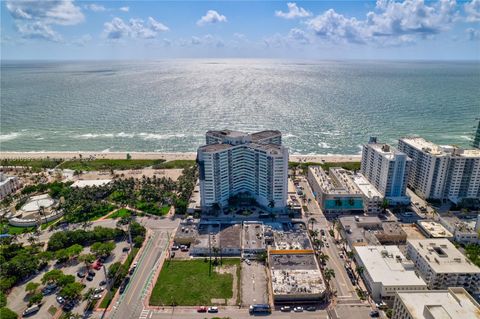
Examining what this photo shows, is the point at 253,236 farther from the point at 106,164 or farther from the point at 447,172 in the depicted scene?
the point at 106,164

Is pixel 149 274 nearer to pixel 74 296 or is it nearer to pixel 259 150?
pixel 74 296

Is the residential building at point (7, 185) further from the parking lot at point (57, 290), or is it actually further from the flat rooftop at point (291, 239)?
the flat rooftop at point (291, 239)

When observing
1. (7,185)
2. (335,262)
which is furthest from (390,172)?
(7,185)

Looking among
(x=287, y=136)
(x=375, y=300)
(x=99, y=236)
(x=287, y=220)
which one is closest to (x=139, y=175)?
A: (x=99, y=236)

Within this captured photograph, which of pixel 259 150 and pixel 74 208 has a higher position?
pixel 259 150

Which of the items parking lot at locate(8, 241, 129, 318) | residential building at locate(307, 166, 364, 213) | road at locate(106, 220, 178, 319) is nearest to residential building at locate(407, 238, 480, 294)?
residential building at locate(307, 166, 364, 213)
